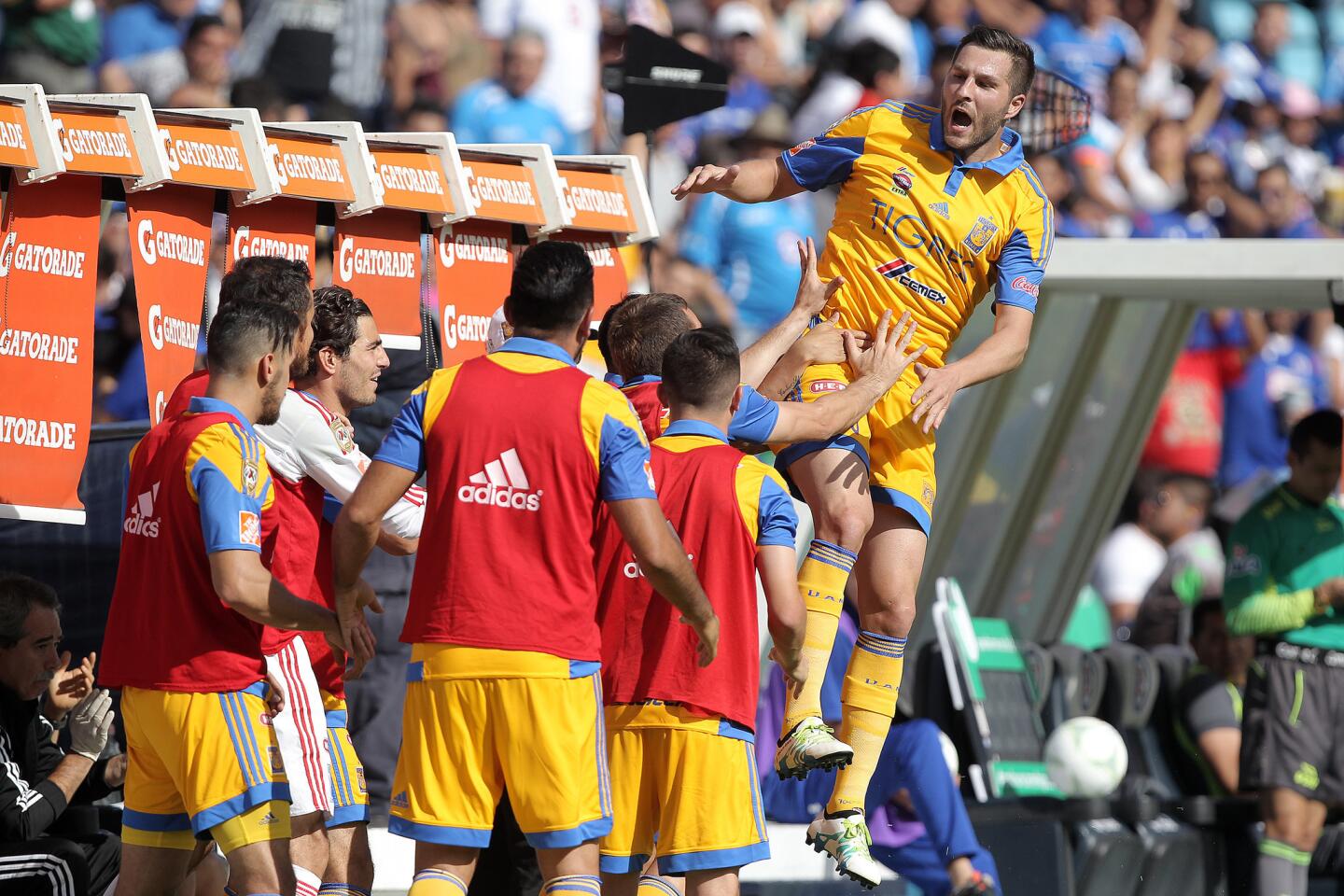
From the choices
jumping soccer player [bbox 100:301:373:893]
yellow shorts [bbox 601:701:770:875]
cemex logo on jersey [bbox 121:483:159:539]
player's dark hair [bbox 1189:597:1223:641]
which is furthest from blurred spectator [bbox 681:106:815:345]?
cemex logo on jersey [bbox 121:483:159:539]

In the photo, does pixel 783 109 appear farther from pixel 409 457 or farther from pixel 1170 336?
pixel 409 457

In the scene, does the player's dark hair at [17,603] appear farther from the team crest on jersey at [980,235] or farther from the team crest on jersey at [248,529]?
the team crest on jersey at [980,235]

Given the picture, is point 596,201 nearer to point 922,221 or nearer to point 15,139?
point 922,221

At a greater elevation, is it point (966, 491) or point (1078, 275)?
point (1078, 275)

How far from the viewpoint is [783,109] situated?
46.4ft

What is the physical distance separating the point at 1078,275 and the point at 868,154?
325 centimetres

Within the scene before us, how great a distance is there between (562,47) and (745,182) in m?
7.39

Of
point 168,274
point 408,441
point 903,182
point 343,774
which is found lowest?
point 343,774

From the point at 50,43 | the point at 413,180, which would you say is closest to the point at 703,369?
the point at 413,180

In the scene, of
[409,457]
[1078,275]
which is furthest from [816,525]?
[1078,275]

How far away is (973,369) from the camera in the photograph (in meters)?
6.11

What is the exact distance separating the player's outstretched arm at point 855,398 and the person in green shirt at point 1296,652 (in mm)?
4033

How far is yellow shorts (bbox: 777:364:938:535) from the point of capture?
617 cm

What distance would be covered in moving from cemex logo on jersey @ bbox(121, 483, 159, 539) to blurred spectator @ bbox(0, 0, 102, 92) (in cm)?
656
